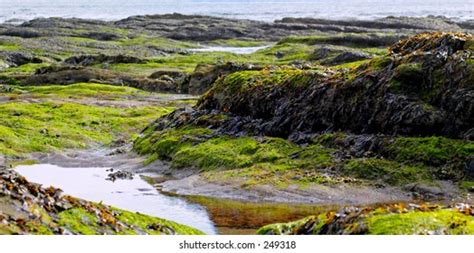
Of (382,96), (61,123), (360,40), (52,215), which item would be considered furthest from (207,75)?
(52,215)

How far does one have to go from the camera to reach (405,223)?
62.6 feet

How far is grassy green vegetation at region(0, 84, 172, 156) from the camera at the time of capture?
49375 millimetres

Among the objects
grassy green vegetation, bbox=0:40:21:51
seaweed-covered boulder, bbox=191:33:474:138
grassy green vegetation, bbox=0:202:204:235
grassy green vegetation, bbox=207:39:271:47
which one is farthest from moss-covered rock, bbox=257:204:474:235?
grassy green vegetation, bbox=207:39:271:47

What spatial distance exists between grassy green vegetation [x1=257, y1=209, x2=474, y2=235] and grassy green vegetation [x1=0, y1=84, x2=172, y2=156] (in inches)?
1232

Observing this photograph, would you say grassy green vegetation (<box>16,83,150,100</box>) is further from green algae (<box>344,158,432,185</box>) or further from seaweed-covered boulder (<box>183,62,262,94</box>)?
green algae (<box>344,158,432,185</box>)

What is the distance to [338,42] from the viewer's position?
12725 centimetres

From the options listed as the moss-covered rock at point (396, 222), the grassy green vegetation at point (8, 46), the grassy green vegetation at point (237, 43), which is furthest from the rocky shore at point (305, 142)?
the grassy green vegetation at point (237, 43)

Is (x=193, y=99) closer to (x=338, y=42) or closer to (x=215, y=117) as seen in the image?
(x=215, y=117)

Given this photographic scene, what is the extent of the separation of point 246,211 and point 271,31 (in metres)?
139

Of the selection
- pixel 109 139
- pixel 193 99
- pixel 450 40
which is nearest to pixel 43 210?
pixel 450 40

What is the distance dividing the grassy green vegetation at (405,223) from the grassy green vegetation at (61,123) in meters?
31.3

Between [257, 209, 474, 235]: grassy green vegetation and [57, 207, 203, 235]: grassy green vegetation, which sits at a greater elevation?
[257, 209, 474, 235]: grassy green vegetation

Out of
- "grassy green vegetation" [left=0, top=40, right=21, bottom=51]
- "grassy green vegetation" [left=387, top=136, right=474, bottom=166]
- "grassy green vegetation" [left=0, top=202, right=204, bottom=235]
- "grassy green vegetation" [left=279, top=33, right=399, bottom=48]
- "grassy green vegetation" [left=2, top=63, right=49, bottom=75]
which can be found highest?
"grassy green vegetation" [left=0, top=202, right=204, bottom=235]
